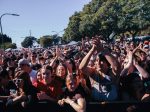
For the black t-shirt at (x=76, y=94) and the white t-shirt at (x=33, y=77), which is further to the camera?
the white t-shirt at (x=33, y=77)

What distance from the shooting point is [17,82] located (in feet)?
18.1

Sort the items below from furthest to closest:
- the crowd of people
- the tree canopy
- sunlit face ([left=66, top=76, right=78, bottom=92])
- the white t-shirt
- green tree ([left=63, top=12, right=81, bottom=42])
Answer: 1. green tree ([left=63, top=12, right=81, bottom=42])
2. the tree canopy
3. the white t-shirt
4. sunlit face ([left=66, top=76, right=78, bottom=92])
5. the crowd of people

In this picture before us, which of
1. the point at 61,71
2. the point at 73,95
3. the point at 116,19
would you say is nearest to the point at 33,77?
the point at 61,71

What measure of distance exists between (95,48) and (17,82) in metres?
1.21

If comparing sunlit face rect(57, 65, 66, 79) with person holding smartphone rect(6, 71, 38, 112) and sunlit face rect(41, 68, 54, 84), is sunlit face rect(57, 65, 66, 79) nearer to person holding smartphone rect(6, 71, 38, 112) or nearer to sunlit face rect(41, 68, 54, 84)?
sunlit face rect(41, 68, 54, 84)

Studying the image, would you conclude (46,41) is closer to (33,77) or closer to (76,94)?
(33,77)

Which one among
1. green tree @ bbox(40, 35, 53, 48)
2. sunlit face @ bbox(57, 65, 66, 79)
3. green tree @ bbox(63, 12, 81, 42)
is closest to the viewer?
sunlit face @ bbox(57, 65, 66, 79)

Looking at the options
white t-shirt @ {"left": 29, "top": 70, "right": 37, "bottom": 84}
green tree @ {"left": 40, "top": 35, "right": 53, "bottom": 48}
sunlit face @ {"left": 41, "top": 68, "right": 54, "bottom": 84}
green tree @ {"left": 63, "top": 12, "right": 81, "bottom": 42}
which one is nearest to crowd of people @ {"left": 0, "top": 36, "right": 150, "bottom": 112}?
sunlit face @ {"left": 41, "top": 68, "right": 54, "bottom": 84}

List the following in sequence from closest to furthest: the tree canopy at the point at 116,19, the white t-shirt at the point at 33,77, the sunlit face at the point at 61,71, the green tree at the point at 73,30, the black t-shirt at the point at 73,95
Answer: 1. the black t-shirt at the point at 73,95
2. the sunlit face at the point at 61,71
3. the white t-shirt at the point at 33,77
4. the tree canopy at the point at 116,19
5. the green tree at the point at 73,30

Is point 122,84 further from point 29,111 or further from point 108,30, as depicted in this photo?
point 108,30

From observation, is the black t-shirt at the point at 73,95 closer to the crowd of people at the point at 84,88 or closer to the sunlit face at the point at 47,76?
the crowd of people at the point at 84,88

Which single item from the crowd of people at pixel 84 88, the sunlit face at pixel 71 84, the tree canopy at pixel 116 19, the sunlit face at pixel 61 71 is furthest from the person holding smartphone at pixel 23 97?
the tree canopy at pixel 116 19

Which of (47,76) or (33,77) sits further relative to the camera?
(33,77)

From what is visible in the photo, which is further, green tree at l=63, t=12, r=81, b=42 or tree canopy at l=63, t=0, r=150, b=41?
green tree at l=63, t=12, r=81, b=42
